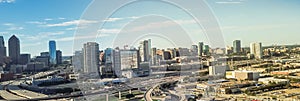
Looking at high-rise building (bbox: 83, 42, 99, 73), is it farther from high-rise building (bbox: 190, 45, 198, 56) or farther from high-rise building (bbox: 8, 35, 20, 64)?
high-rise building (bbox: 8, 35, 20, 64)

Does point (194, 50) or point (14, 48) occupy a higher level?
point (14, 48)

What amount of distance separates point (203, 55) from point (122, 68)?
4956 mm

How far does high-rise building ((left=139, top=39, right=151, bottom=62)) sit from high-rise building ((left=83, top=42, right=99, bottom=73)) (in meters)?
3.02

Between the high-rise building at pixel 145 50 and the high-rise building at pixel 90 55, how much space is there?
302 cm

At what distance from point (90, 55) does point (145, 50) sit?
3947 millimetres

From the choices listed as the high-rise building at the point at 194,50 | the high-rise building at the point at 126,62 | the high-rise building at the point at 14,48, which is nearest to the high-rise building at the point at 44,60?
the high-rise building at the point at 14,48

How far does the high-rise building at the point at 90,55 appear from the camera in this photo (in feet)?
26.5

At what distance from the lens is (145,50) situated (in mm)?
12242

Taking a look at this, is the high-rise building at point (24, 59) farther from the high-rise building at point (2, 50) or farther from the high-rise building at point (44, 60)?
the high-rise building at point (2, 50)

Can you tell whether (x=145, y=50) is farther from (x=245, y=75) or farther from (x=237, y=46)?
(x=237, y=46)

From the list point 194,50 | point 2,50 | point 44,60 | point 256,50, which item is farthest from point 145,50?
point 2,50

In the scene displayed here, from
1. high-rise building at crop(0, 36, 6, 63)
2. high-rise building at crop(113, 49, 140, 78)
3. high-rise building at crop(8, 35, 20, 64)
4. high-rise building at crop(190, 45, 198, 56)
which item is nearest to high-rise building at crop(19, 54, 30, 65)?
high-rise building at crop(8, 35, 20, 64)

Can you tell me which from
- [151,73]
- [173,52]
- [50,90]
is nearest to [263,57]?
[173,52]

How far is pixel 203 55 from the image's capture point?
14695mm
